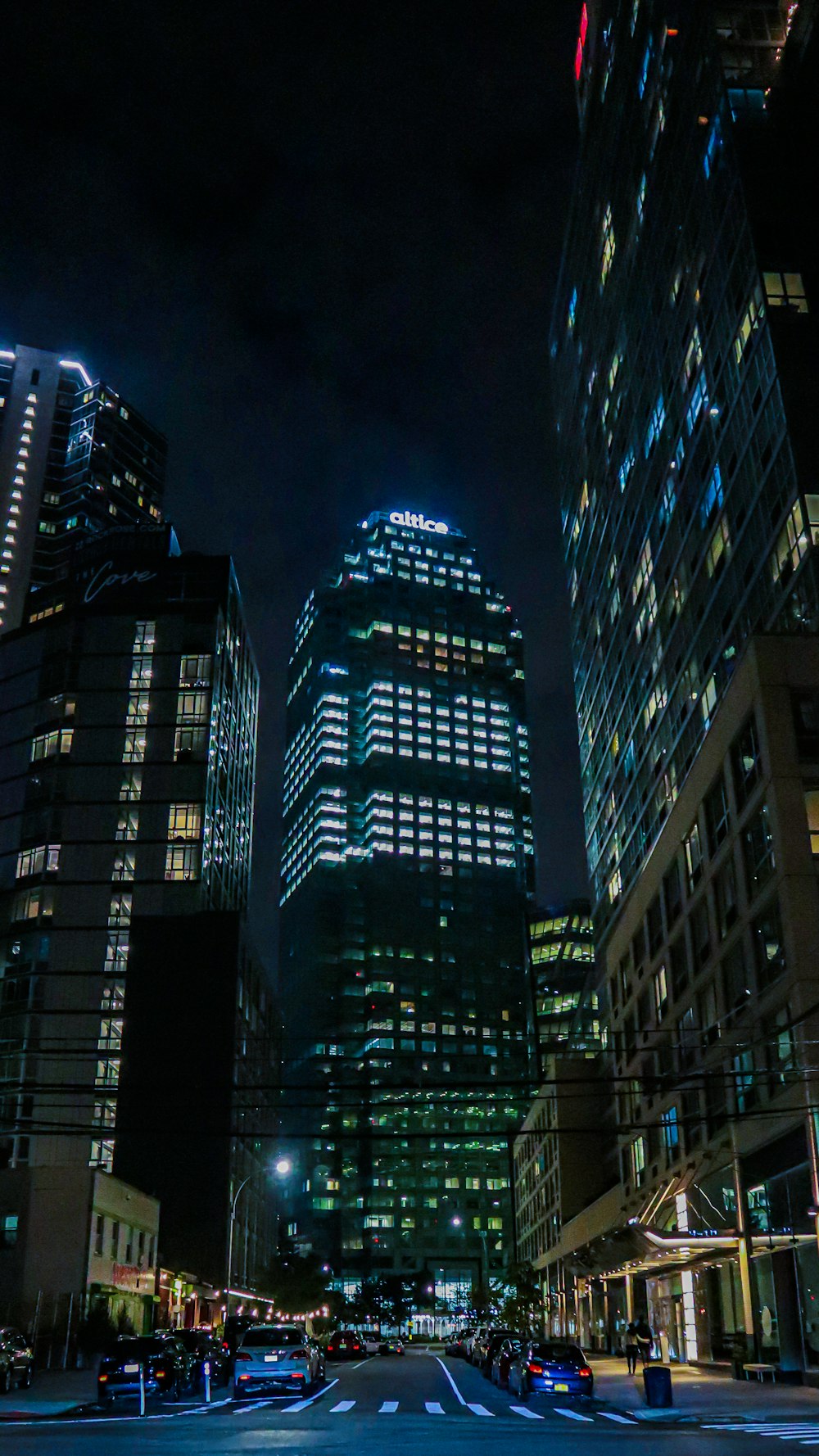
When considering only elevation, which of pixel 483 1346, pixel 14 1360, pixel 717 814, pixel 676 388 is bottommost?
pixel 483 1346

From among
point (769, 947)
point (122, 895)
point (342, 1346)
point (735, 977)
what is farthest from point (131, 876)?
point (769, 947)

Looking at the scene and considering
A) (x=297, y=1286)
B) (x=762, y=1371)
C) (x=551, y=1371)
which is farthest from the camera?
(x=297, y=1286)

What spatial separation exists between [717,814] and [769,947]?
27.5ft

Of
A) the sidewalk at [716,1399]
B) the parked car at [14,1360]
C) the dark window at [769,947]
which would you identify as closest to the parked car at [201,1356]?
the parked car at [14,1360]

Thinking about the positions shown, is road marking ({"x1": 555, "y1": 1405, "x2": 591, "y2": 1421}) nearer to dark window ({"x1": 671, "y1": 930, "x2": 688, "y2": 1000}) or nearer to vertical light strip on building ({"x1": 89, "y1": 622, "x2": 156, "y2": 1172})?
dark window ({"x1": 671, "y1": 930, "x2": 688, "y2": 1000})

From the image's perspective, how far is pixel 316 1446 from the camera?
18219 millimetres

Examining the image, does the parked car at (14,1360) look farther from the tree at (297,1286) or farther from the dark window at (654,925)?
the tree at (297,1286)

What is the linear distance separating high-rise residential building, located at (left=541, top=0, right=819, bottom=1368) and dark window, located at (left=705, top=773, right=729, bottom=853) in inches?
11.3

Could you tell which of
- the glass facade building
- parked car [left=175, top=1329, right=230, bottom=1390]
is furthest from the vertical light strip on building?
parked car [left=175, top=1329, right=230, bottom=1390]

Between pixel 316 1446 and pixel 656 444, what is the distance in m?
79.0

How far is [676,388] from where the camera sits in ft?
273

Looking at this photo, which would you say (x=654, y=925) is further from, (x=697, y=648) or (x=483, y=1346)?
(x=483, y=1346)

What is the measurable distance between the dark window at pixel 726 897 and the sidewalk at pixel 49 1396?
28.3 m

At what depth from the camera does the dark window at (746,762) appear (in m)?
45.0
